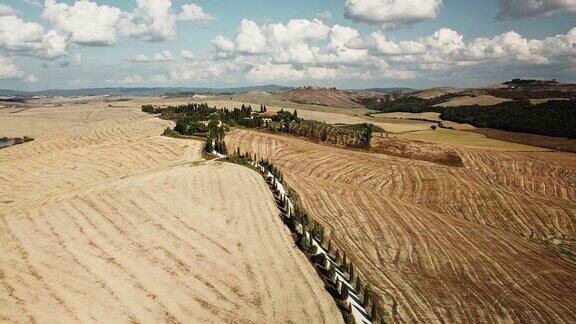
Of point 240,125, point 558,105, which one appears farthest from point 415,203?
point 558,105

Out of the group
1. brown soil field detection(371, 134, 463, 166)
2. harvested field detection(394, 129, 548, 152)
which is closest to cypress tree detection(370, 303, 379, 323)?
brown soil field detection(371, 134, 463, 166)

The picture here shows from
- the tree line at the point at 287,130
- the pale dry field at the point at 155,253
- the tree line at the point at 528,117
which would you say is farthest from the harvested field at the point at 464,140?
the pale dry field at the point at 155,253

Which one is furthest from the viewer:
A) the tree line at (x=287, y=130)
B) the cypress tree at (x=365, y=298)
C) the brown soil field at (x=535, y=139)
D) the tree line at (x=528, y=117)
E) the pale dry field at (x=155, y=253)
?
the tree line at (x=528, y=117)

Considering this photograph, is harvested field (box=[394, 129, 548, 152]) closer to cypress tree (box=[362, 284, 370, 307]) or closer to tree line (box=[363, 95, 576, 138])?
tree line (box=[363, 95, 576, 138])

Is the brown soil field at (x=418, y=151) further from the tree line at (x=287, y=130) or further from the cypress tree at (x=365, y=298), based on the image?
the cypress tree at (x=365, y=298)

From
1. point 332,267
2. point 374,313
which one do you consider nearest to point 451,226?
point 332,267
